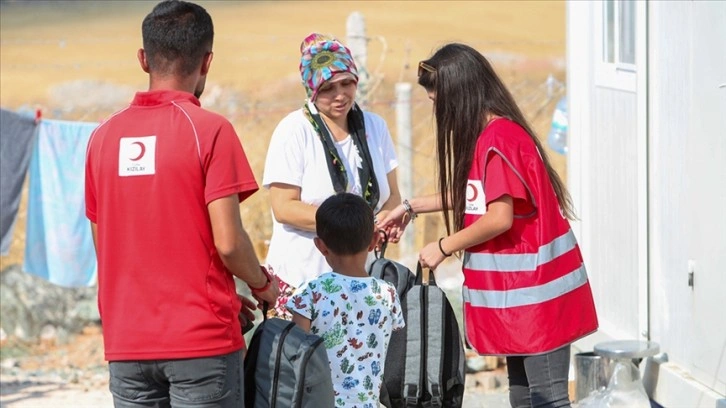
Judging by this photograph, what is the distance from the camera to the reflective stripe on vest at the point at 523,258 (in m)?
4.07

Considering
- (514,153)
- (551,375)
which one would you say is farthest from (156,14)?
(551,375)

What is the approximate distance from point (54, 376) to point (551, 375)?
15.3 ft

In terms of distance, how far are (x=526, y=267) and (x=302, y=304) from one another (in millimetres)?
842

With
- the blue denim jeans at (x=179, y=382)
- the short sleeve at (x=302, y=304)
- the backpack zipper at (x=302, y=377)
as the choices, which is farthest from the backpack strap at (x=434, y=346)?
the blue denim jeans at (x=179, y=382)

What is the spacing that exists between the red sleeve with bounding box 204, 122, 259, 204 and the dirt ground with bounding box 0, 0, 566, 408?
549 centimetres

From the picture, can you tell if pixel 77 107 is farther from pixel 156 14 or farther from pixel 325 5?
pixel 156 14

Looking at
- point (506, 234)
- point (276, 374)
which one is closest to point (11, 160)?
point (506, 234)

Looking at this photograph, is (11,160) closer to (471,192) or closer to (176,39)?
(471,192)

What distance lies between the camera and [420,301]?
4.38 m

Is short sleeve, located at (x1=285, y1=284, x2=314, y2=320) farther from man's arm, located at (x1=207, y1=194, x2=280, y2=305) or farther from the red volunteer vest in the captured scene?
the red volunteer vest

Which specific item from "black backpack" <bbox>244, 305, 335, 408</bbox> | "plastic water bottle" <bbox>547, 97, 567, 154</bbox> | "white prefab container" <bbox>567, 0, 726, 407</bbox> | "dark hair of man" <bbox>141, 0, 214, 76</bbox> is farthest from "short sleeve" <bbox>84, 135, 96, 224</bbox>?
"plastic water bottle" <bbox>547, 97, 567, 154</bbox>

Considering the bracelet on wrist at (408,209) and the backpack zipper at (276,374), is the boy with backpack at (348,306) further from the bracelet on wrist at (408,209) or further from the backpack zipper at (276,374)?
the bracelet on wrist at (408,209)

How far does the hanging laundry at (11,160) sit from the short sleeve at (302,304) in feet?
16.3

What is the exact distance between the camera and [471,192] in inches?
163
